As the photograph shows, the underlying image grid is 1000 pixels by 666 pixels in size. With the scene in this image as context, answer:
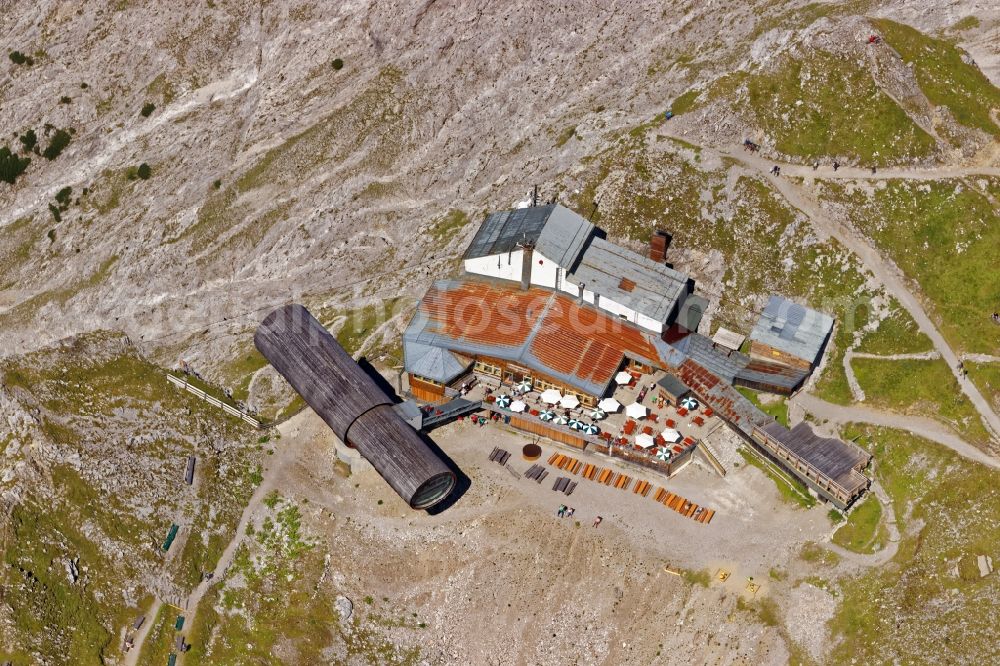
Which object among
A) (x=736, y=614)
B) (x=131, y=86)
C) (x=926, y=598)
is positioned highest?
(x=131, y=86)

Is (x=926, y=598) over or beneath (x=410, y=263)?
beneath

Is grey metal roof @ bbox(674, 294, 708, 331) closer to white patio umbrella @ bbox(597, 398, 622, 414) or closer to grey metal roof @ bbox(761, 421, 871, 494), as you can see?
white patio umbrella @ bbox(597, 398, 622, 414)

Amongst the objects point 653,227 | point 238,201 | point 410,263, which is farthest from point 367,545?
point 238,201

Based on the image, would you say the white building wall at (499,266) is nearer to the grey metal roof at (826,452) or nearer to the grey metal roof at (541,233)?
the grey metal roof at (541,233)

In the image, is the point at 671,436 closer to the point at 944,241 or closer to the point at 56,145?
the point at 944,241

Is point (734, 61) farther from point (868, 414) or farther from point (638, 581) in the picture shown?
point (638, 581)

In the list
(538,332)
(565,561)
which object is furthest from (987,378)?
(565,561)

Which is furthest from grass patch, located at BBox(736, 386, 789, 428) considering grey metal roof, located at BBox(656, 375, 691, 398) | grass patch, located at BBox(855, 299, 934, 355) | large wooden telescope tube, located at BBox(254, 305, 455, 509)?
large wooden telescope tube, located at BBox(254, 305, 455, 509)
